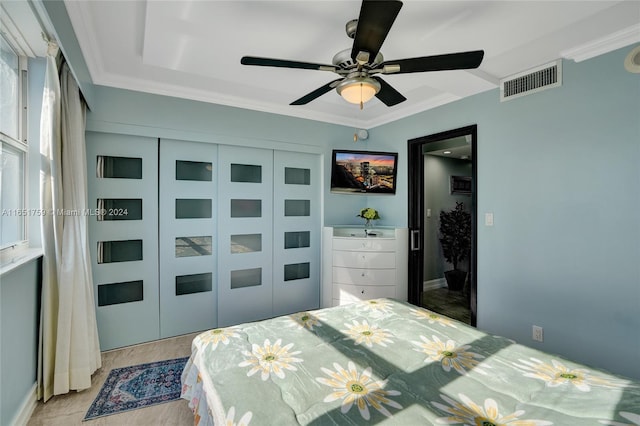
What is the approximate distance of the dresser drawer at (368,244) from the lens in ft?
11.3

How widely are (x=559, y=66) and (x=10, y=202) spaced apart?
399cm

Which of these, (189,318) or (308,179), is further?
(308,179)

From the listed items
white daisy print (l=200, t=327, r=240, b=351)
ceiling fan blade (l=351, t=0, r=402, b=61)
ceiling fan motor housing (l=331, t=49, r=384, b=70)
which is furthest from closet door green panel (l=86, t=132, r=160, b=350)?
ceiling fan blade (l=351, t=0, r=402, b=61)

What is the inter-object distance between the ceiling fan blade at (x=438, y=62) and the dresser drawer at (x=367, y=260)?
2200mm

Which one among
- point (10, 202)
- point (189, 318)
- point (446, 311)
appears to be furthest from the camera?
point (446, 311)

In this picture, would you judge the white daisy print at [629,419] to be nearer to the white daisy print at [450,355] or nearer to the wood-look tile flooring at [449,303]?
the white daisy print at [450,355]

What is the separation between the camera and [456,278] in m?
4.62

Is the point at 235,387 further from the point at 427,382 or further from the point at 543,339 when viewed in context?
the point at 543,339

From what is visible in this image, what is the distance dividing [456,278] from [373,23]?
4.27 metres

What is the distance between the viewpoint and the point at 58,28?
1651mm

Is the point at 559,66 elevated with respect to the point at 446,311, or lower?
elevated

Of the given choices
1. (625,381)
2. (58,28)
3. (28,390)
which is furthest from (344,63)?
(28,390)

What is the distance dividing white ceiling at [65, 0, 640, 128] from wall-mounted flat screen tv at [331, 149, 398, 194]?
111cm

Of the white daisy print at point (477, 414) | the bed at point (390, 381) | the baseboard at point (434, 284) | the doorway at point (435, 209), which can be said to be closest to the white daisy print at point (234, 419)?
the bed at point (390, 381)
